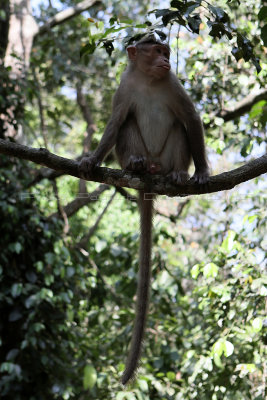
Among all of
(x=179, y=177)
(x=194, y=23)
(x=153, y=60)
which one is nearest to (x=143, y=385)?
(x=179, y=177)

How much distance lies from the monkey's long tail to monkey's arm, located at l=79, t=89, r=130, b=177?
424mm

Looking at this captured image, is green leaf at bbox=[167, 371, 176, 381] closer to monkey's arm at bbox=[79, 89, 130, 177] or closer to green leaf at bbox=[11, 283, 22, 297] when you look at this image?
green leaf at bbox=[11, 283, 22, 297]

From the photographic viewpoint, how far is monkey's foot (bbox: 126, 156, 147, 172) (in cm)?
369

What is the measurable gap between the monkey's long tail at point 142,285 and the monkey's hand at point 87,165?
509mm

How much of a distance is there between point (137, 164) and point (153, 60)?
88 centimetres

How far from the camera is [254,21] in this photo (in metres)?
5.55

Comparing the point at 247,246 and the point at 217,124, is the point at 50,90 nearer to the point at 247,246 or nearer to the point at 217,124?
the point at 217,124

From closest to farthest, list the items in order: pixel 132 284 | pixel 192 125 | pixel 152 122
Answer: pixel 192 125
pixel 152 122
pixel 132 284

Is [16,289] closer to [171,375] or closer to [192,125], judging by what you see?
[171,375]

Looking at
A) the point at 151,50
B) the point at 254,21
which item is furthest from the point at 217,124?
the point at 151,50

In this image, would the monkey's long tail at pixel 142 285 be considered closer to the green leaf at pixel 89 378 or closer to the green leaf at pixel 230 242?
the green leaf at pixel 230 242

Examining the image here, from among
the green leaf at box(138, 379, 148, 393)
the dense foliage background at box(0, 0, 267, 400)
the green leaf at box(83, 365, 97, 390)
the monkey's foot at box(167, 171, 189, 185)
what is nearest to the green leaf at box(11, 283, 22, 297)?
the dense foliage background at box(0, 0, 267, 400)

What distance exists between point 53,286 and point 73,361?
87cm

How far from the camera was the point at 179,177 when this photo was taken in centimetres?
361
